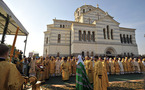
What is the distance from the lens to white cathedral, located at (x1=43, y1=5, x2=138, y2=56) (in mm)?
17969

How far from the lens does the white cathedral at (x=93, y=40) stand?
17969mm

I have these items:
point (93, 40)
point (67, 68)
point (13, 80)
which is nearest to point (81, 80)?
point (67, 68)

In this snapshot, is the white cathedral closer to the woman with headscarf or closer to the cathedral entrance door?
the cathedral entrance door

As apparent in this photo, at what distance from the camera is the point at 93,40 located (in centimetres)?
1898

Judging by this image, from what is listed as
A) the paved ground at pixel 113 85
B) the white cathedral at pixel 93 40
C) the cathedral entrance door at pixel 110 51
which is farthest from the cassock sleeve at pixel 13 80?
the cathedral entrance door at pixel 110 51

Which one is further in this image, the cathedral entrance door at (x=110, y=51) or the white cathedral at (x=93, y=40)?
the cathedral entrance door at (x=110, y=51)

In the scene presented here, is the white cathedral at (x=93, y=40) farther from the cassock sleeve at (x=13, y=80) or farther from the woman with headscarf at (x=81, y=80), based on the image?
the cassock sleeve at (x=13, y=80)

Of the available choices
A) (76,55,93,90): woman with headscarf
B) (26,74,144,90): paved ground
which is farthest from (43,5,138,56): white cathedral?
(76,55,93,90): woman with headscarf

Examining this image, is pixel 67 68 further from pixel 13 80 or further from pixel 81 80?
pixel 13 80

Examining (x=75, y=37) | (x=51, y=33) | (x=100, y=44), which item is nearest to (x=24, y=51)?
(x=75, y=37)

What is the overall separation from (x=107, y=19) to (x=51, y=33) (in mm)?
15428

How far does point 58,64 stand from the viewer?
9336mm

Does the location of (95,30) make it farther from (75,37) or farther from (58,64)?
(58,64)

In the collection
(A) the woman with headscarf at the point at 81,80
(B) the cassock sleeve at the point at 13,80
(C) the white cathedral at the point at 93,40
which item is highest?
(C) the white cathedral at the point at 93,40
